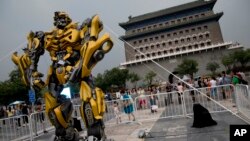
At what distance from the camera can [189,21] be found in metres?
57.7

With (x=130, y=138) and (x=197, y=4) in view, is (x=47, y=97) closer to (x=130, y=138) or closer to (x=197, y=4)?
(x=130, y=138)

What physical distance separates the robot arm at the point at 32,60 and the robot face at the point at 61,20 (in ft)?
1.30

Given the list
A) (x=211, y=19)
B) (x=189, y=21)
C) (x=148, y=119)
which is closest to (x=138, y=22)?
(x=189, y=21)

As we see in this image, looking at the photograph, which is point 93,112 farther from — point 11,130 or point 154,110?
point 154,110

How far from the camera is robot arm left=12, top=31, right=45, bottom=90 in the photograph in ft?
18.0

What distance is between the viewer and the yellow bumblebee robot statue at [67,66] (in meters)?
5.05

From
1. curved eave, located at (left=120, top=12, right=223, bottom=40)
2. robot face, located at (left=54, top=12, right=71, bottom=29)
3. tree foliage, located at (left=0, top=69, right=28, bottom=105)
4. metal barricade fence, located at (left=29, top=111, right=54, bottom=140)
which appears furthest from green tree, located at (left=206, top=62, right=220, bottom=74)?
robot face, located at (left=54, top=12, right=71, bottom=29)

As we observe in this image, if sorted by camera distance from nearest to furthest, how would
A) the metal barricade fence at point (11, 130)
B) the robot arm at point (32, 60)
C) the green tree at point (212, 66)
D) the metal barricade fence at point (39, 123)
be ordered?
the robot arm at point (32, 60) → the metal barricade fence at point (11, 130) → the metal barricade fence at point (39, 123) → the green tree at point (212, 66)

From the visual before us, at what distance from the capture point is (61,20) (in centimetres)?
569

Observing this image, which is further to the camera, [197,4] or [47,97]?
[197,4]

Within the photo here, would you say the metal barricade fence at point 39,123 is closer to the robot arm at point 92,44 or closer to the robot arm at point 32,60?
the robot arm at point 32,60

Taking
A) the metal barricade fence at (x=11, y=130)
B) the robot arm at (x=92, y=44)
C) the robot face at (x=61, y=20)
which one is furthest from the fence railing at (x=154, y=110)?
the robot face at (x=61, y=20)

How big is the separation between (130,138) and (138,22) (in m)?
56.9

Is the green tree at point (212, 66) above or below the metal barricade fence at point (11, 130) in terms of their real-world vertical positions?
above
